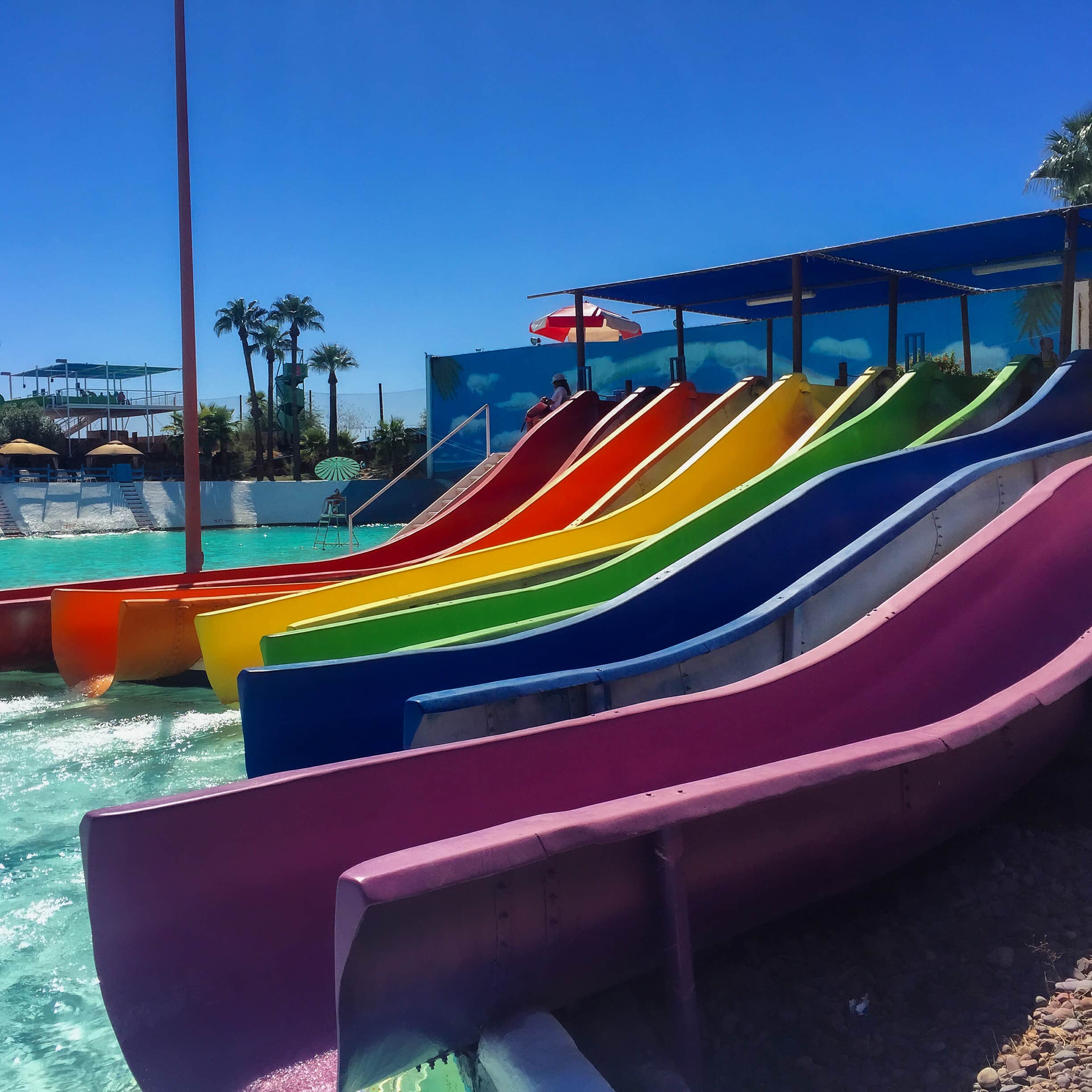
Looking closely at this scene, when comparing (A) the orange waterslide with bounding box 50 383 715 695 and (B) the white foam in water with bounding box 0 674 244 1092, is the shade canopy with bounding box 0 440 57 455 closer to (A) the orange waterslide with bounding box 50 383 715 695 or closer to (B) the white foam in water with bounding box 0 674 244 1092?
(A) the orange waterslide with bounding box 50 383 715 695

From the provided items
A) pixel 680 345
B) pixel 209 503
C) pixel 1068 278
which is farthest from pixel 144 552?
pixel 1068 278

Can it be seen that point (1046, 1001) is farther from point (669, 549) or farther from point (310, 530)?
point (310, 530)

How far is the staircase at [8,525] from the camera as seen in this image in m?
27.6

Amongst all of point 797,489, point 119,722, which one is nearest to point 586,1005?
point 797,489

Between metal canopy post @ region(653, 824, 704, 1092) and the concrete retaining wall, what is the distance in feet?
97.4

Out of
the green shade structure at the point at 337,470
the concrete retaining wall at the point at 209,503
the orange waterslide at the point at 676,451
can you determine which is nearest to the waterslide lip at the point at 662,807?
the orange waterslide at the point at 676,451

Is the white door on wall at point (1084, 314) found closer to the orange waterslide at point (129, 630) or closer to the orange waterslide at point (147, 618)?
the orange waterslide at point (147, 618)

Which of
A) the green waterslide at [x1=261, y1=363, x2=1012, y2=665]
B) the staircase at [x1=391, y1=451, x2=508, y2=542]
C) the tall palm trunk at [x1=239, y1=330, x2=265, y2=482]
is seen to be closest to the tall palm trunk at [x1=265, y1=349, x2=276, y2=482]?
the tall palm trunk at [x1=239, y1=330, x2=265, y2=482]

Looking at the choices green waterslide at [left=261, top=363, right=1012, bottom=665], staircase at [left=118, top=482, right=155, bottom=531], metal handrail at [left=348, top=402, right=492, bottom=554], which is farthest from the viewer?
staircase at [left=118, top=482, right=155, bottom=531]

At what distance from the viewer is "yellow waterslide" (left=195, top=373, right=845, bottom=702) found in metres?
6.19

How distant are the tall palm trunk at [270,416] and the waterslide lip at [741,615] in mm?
39932

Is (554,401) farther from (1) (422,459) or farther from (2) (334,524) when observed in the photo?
(2) (334,524)

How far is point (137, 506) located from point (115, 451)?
6716mm

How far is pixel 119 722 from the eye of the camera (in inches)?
265
